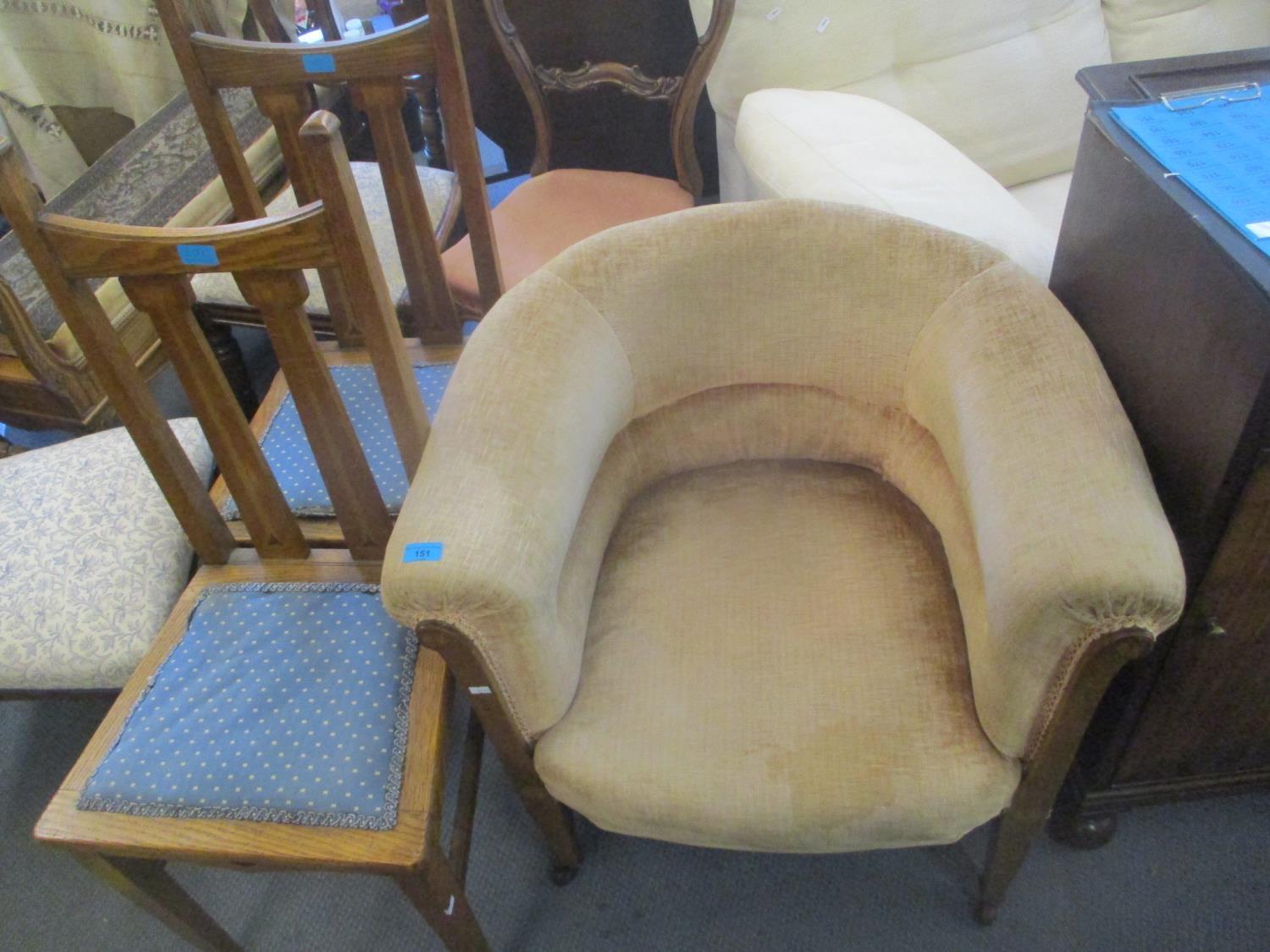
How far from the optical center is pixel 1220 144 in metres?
0.86

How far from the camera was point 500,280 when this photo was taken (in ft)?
4.39

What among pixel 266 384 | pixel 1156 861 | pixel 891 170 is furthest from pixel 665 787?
pixel 266 384

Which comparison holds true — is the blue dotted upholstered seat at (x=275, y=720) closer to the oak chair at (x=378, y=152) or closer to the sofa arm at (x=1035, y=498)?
the oak chair at (x=378, y=152)

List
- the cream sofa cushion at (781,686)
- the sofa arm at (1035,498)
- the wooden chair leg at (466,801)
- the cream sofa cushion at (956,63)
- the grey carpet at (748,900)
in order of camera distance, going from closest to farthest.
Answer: the sofa arm at (1035,498) < the cream sofa cushion at (781,686) < the wooden chair leg at (466,801) < the grey carpet at (748,900) < the cream sofa cushion at (956,63)

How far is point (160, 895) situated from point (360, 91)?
0.99 meters

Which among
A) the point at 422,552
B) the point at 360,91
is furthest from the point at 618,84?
the point at 422,552

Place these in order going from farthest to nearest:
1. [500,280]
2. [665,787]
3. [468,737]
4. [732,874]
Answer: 1. [500,280]
2. [732,874]
3. [468,737]
4. [665,787]

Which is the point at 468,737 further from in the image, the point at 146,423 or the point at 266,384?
the point at 266,384

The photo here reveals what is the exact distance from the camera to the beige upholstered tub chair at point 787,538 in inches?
31.9

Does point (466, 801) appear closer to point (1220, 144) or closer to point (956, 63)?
point (1220, 144)

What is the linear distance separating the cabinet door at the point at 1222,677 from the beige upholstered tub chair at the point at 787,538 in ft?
0.39

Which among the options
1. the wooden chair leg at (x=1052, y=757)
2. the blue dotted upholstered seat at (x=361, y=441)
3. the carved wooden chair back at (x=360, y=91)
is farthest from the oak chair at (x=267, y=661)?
the wooden chair leg at (x=1052, y=757)

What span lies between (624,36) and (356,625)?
1.36 m

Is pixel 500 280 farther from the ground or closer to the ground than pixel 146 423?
closer to the ground
